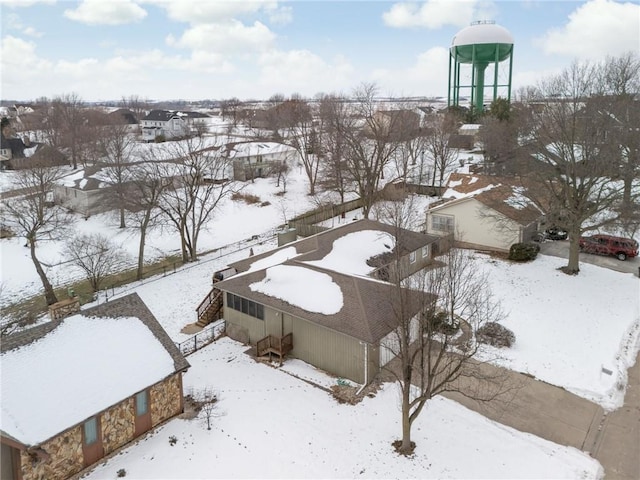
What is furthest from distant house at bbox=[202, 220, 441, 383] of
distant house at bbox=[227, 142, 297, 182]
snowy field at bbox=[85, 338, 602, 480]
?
distant house at bbox=[227, 142, 297, 182]

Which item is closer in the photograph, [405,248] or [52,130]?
[405,248]

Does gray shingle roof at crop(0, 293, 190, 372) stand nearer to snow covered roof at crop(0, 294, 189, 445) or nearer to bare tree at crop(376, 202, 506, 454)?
snow covered roof at crop(0, 294, 189, 445)

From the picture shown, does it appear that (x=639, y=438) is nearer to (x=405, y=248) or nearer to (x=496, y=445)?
(x=496, y=445)

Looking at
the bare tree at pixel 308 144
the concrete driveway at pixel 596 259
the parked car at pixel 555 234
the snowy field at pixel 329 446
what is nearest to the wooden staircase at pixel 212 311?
the snowy field at pixel 329 446

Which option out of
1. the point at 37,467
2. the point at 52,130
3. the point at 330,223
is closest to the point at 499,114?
the point at 330,223

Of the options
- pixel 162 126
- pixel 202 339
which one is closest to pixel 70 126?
pixel 162 126

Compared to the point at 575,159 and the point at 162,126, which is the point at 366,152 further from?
the point at 162,126
